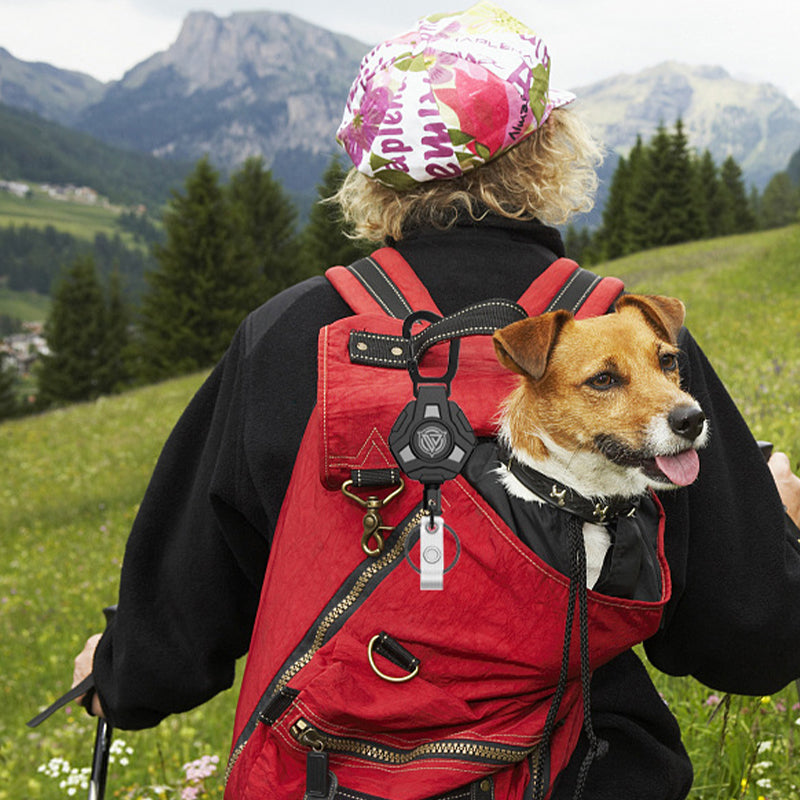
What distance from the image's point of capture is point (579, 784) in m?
1.94

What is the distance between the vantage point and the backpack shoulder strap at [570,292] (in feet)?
6.72

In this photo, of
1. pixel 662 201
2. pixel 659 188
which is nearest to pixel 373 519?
pixel 662 201

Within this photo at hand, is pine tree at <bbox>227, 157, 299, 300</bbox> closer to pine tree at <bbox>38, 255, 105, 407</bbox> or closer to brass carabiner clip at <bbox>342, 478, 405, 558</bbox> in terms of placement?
pine tree at <bbox>38, 255, 105, 407</bbox>

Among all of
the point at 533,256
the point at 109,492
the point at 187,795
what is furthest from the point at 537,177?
the point at 109,492

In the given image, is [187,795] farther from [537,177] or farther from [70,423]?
[70,423]

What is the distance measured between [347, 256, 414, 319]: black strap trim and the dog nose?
704mm

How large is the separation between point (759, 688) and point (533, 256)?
1.47m

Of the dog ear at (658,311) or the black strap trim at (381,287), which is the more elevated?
the dog ear at (658,311)

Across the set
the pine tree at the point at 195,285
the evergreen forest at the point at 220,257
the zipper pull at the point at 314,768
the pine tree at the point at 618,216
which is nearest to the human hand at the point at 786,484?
the zipper pull at the point at 314,768

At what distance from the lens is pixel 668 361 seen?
190 centimetres

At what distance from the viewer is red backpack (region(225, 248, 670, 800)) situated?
176 cm

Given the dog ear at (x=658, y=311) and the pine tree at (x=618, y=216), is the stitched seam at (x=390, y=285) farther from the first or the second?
the pine tree at (x=618, y=216)

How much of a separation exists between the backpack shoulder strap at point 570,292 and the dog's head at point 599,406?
0.11m

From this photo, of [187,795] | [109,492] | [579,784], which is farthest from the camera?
[109,492]
